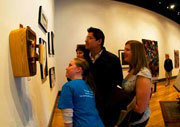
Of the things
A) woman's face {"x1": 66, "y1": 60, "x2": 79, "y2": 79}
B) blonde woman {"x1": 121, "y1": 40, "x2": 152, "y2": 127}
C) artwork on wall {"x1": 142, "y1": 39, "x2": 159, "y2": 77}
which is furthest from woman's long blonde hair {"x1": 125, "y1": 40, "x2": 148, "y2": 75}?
artwork on wall {"x1": 142, "y1": 39, "x2": 159, "y2": 77}

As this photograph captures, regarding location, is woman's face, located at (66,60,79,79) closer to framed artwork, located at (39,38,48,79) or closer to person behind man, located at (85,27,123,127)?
framed artwork, located at (39,38,48,79)

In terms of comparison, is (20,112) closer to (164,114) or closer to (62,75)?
(164,114)

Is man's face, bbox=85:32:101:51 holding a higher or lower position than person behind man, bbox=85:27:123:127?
higher

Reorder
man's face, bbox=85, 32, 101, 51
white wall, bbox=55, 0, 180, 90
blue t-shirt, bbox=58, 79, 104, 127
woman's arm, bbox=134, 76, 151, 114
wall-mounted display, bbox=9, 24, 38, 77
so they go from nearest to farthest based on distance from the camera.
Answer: wall-mounted display, bbox=9, 24, 38, 77 → blue t-shirt, bbox=58, 79, 104, 127 → woman's arm, bbox=134, 76, 151, 114 → man's face, bbox=85, 32, 101, 51 → white wall, bbox=55, 0, 180, 90

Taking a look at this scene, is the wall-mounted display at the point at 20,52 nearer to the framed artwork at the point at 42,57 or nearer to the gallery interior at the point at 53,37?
the gallery interior at the point at 53,37

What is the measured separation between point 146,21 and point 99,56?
916 centimetres

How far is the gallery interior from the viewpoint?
1.27 m

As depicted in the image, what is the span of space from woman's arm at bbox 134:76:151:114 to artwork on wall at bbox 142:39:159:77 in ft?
29.7

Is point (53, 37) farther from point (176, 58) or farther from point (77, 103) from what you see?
point (176, 58)

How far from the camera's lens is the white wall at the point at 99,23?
7.65 metres

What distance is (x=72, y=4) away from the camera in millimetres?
7785

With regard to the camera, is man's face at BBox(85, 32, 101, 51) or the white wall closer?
man's face at BBox(85, 32, 101, 51)

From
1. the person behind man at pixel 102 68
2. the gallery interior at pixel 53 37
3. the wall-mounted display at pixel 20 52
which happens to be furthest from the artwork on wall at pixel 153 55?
the wall-mounted display at pixel 20 52

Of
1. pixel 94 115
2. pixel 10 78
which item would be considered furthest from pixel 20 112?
pixel 94 115
